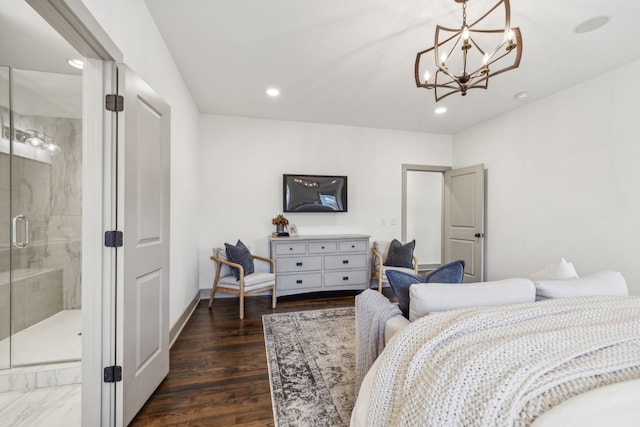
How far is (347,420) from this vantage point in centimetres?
150

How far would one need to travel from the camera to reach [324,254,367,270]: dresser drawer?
3.80 m

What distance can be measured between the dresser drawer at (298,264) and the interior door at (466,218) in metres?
2.50

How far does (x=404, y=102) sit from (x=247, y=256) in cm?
291

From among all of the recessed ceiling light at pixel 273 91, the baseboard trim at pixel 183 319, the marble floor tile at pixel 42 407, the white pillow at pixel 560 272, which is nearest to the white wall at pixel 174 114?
the baseboard trim at pixel 183 319

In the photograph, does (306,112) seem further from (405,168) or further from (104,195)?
(104,195)

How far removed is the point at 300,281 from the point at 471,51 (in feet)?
10.7

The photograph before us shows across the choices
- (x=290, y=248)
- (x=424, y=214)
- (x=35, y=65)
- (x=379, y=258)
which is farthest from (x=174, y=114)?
(x=424, y=214)

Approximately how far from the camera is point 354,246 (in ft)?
12.8

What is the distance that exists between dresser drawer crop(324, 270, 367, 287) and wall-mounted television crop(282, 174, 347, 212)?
1007 mm

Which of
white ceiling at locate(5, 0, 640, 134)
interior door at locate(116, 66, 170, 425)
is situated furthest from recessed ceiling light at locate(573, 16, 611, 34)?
interior door at locate(116, 66, 170, 425)

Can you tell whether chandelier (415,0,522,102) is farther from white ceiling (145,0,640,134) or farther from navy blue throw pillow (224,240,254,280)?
navy blue throw pillow (224,240,254,280)

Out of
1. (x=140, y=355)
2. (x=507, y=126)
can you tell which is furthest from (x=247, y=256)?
(x=507, y=126)

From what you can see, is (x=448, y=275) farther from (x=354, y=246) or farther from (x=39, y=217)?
(x=39, y=217)

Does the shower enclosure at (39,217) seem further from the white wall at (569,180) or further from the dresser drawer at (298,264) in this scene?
the white wall at (569,180)
